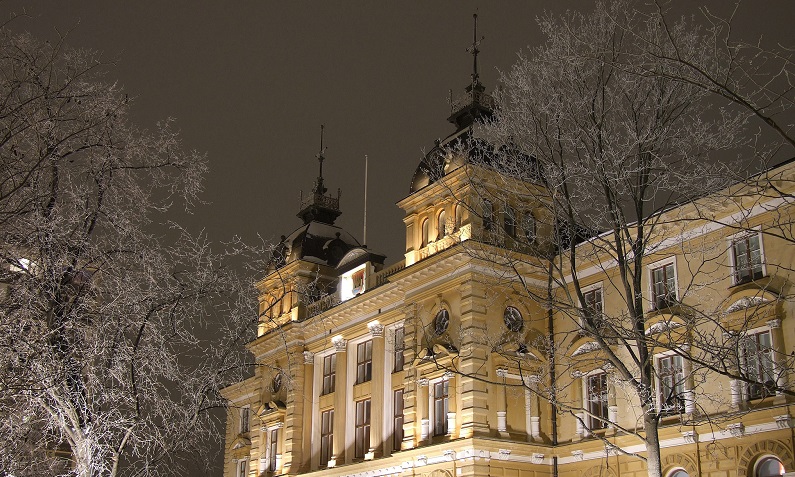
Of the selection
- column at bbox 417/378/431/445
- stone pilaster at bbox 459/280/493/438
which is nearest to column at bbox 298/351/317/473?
column at bbox 417/378/431/445

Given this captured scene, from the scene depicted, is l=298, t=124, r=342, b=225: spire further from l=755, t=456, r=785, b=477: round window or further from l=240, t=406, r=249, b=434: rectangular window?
l=755, t=456, r=785, b=477: round window

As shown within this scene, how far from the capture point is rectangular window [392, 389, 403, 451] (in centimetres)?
3532

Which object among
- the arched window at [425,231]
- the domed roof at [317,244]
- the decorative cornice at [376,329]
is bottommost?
the decorative cornice at [376,329]

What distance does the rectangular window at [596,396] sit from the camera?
2991 centimetres

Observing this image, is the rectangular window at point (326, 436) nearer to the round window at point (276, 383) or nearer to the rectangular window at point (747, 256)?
the round window at point (276, 383)

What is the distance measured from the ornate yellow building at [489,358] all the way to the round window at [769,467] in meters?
0.05

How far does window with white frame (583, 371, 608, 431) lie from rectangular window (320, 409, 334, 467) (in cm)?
1349

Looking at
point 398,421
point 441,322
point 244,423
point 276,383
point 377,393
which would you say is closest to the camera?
point 441,322

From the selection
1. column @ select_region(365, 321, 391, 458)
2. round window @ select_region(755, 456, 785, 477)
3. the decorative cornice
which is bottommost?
round window @ select_region(755, 456, 785, 477)

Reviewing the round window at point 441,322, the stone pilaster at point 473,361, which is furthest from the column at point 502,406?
the round window at point 441,322

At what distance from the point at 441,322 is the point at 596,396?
21.0ft

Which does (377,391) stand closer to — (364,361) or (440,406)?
(364,361)

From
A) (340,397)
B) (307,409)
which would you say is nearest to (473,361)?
(340,397)

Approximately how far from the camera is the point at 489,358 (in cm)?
3134
